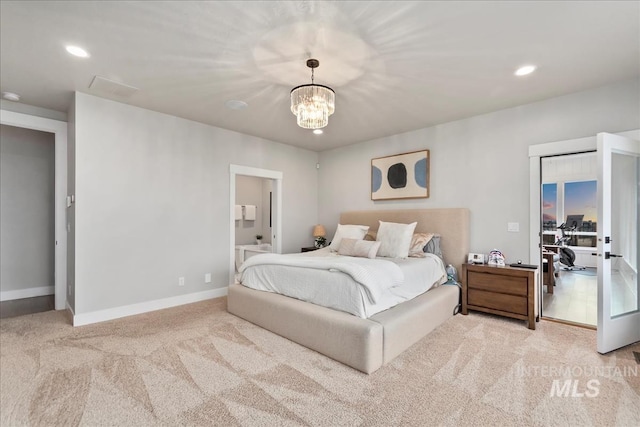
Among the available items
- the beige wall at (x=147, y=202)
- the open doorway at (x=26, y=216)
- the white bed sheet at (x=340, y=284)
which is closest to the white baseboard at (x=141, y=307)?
the beige wall at (x=147, y=202)

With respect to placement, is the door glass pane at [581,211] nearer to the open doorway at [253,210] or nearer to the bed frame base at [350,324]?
the bed frame base at [350,324]

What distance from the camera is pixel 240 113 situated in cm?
391

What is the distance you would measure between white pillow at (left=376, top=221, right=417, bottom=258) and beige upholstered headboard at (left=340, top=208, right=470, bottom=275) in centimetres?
45

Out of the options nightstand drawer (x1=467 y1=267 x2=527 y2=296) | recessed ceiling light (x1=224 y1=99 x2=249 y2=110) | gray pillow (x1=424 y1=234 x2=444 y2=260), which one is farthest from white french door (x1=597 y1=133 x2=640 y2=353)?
recessed ceiling light (x1=224 y1=99 x2=249 y2=110)

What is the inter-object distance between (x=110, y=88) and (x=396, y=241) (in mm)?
3819

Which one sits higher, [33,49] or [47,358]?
[33,49]

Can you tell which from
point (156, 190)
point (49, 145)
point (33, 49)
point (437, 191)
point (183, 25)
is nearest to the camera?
point (183, 25)

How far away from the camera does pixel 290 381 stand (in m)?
2.13

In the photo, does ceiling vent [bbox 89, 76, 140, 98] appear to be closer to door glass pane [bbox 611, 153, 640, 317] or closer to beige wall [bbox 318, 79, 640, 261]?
beige wall [bbox 318, 79, 640, 261]

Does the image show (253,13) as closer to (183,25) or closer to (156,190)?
(183,25)

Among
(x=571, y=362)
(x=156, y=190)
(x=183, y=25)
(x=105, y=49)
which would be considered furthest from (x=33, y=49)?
(x=571, y=362)

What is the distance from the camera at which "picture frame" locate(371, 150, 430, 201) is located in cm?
451

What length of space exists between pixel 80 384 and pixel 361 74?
11.2ft

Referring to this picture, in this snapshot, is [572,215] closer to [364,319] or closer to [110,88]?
[364,319]
